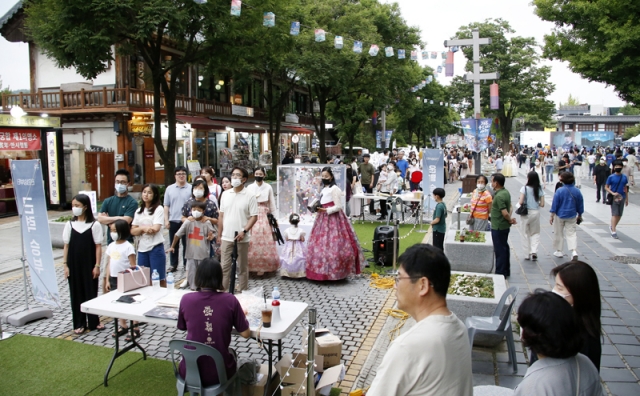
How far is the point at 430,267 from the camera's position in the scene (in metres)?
2.40

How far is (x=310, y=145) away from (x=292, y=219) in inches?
1694

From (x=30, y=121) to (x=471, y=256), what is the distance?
14145mm

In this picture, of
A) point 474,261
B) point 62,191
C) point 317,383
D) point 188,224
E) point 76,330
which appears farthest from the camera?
point 62,191

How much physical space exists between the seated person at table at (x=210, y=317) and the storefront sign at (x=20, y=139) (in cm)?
1404

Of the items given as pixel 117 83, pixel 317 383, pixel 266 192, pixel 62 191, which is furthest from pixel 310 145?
pixel 317 383

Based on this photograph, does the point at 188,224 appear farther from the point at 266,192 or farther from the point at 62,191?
the point at 62,191

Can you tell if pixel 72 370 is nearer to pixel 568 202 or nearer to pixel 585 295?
pixel 585 295

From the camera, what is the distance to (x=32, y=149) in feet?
53.0

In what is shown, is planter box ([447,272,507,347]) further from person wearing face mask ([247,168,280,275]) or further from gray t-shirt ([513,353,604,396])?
person wearing face mask ([247,168,280,275])

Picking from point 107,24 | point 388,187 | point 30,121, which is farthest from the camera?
point 388,187

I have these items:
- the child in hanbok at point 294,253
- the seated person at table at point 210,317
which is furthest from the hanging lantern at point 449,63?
the seated person at table at point 210,317

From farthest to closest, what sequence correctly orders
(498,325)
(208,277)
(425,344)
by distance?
(498,325), (208,277), (425,344)

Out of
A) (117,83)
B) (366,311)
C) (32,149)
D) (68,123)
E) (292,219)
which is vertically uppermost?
(117,83)

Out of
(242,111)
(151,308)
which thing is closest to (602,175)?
(151,308)
